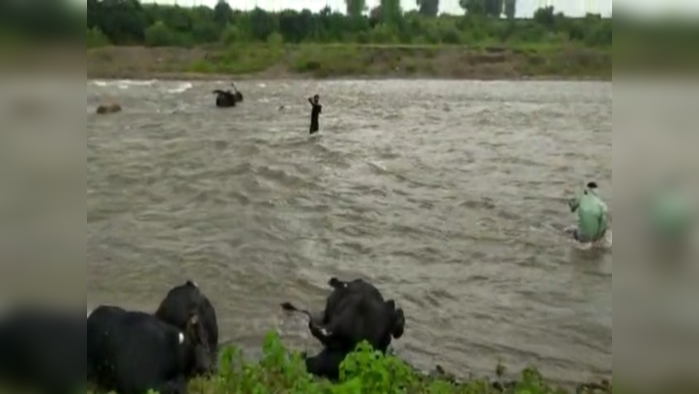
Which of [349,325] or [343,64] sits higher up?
[343,64]

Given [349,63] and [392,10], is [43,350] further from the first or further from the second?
[349,63]

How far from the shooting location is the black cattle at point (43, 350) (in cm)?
139

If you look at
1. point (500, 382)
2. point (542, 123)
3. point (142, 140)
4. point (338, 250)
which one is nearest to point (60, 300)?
point (500, 382)

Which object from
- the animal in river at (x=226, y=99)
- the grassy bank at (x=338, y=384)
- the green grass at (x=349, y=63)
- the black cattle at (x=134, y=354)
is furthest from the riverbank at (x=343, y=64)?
the grassy bank at (x=338, y=384)

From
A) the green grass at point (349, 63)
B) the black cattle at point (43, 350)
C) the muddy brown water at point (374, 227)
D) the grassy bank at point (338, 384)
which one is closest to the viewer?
the black cattle at point (43, 350)

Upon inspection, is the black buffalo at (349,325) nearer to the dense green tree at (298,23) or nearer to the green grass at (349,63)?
the dense green tree at (298,23)

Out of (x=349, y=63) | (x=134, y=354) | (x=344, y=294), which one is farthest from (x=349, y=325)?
(x=349, y=63)

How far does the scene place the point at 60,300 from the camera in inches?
56.5

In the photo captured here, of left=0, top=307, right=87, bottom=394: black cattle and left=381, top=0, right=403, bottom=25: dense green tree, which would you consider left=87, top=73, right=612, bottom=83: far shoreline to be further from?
left=0, top=307, right=87, bottom=394: black cattle

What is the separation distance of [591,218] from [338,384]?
22.3ft

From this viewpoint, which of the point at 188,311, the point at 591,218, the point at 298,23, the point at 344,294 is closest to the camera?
the point at 344,294

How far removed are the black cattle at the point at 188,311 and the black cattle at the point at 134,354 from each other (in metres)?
0.81

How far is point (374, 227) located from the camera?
11922 millimetres

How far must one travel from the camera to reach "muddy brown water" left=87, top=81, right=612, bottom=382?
22.9 feet
